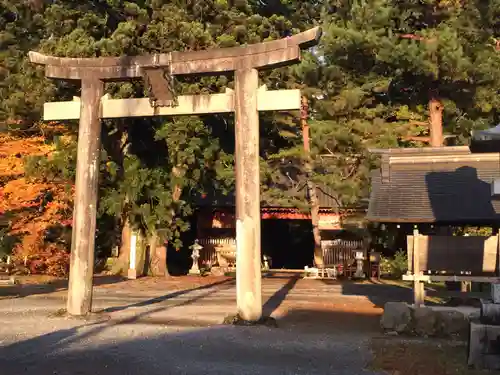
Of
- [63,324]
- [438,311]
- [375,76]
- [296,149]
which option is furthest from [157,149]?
[438,311]

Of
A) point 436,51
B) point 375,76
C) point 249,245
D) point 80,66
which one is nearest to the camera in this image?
point 249,245

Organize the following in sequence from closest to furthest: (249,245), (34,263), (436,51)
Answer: (249,245), (436,51), (34,263)

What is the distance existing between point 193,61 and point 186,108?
93cm

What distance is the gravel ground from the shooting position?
739 centimetres

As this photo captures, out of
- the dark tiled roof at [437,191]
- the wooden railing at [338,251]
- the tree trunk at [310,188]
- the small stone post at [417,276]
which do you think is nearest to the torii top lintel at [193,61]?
the dark tiled roof at [437,191]

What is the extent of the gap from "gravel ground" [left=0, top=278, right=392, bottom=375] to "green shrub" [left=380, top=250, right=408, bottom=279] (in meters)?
9.07

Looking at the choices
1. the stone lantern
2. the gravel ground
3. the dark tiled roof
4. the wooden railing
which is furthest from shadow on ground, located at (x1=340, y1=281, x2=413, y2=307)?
the stone lantern

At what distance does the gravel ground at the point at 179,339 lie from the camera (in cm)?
739

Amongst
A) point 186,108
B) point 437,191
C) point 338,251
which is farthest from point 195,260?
point 186,108

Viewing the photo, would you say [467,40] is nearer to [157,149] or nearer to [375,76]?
[375,76]

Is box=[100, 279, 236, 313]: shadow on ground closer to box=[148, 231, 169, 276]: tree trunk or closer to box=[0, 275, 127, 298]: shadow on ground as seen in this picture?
box=[148, 231, 169, 276]: tree trunk

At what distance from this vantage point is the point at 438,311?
34.8ft

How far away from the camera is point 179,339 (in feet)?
30.4

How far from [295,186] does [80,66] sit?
590 inches
